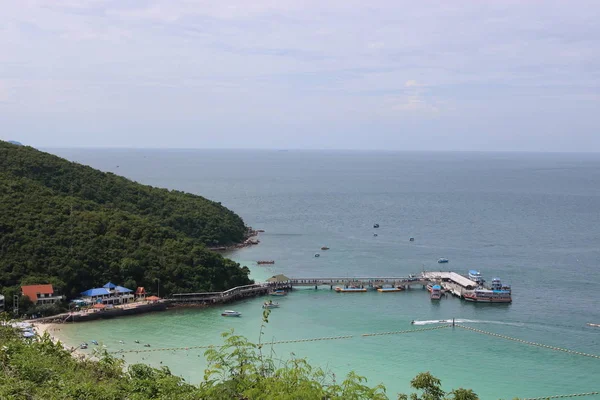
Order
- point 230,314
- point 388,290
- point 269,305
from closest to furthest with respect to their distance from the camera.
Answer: point 230,314 → point 269,305 → point 388,290

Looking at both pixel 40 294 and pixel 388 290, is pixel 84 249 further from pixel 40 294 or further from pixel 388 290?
pixel 388 290

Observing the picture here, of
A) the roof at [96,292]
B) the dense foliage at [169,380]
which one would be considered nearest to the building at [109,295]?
the roof at [96,292]

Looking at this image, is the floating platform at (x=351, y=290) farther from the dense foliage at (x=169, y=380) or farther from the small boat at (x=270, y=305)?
the dense foliage at (x=169, y=380)

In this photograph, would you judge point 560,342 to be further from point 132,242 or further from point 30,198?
point 30,198

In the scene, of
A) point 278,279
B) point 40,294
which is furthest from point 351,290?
point 40,294

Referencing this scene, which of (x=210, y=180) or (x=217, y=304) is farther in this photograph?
(x=210, y=180)

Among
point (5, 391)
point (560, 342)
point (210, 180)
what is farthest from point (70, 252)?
point (210, 180)

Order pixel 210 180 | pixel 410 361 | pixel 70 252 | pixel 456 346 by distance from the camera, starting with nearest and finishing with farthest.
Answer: pixel 410 361 < pixel 456 346 < pixel 70 252 < pixel 210 180
